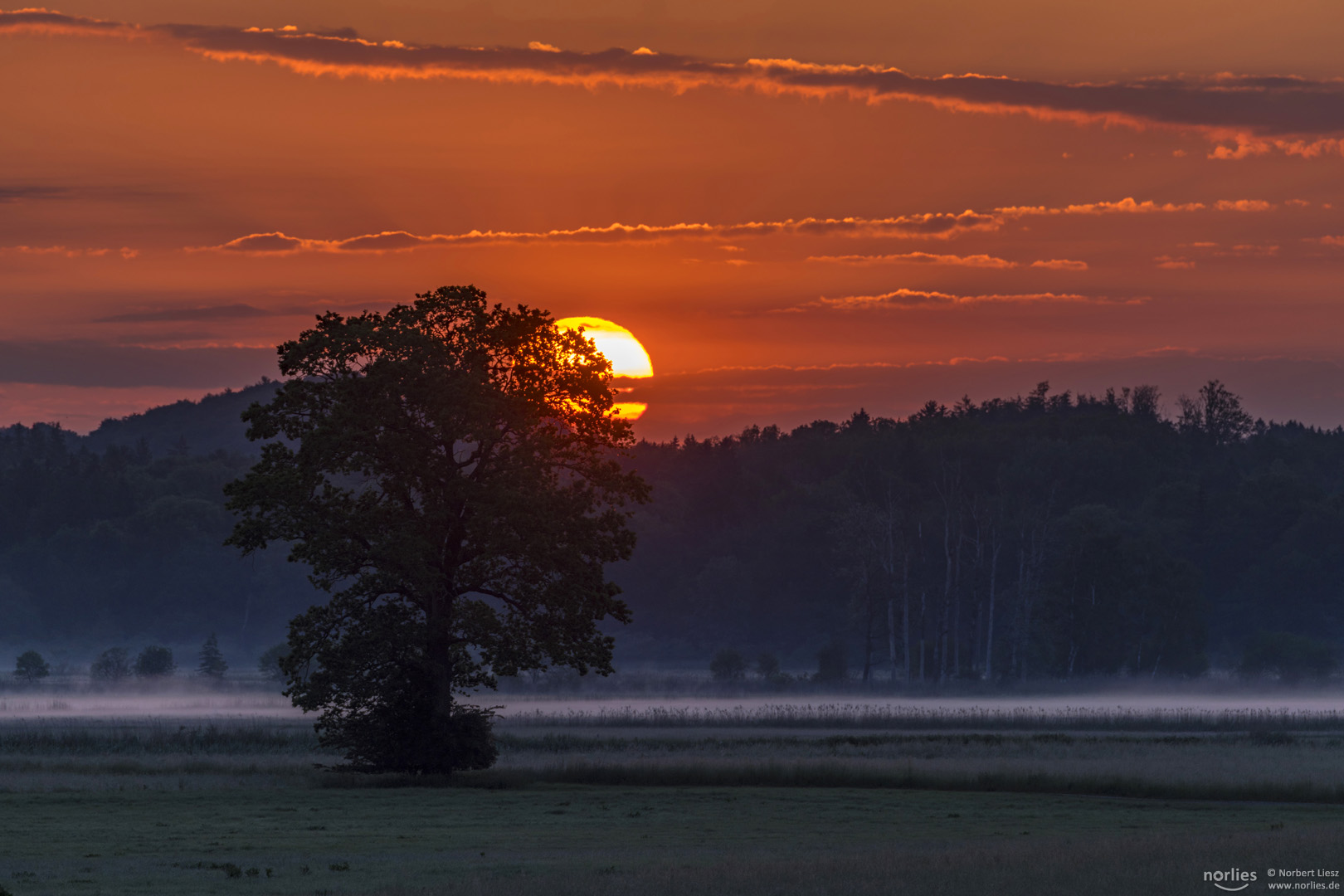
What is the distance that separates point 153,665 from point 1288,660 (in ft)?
371

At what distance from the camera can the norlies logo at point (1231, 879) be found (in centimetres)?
2718

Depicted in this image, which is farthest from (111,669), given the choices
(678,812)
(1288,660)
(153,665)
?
(678,812)

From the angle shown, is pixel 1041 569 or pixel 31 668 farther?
pixel 1041 569

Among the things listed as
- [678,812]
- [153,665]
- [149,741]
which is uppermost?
[678,812]

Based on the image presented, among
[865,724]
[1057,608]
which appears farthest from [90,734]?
[1057,608]

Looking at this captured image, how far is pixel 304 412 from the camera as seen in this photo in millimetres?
51500

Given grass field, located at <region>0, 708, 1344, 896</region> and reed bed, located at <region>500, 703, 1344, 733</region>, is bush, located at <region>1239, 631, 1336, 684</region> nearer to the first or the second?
reed bed, located at <region>500, 703, 1344, 733</region>

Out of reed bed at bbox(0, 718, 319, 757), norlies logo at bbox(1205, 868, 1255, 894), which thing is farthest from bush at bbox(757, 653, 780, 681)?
norlies logo at bbox(1205, 868, 1255, 894)

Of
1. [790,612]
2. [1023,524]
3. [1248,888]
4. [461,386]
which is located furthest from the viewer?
[790,612]

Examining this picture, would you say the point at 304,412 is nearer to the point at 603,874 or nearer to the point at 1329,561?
the point at 603,874

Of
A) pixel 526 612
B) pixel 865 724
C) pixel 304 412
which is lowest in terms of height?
pixel 865 724

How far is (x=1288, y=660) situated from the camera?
495 feet

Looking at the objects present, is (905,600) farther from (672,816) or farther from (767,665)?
(672,816)

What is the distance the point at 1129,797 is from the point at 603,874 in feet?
82.4
